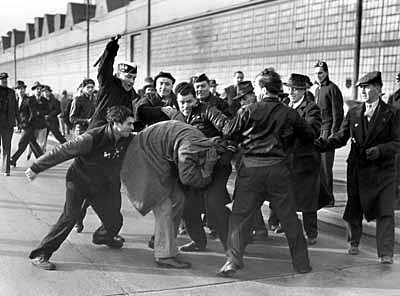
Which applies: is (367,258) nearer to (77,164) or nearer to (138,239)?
(138,239)

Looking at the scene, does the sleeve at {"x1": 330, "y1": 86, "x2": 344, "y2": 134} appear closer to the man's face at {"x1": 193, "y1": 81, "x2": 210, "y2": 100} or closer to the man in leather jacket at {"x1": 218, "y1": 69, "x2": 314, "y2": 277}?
the man's face at {"x1": 193, "y1": 81, "x2": 210, "y2": 100}

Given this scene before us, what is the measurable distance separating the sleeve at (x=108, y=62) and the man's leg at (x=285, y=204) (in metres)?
2.01

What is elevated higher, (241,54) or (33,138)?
(241,54)

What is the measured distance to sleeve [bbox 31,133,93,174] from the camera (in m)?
4.81

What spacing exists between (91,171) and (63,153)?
1.59 feet

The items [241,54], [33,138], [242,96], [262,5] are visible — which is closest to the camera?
[242,96]

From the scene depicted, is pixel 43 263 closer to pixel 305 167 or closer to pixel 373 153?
pixel 305 167

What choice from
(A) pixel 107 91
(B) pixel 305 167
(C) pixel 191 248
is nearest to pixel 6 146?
(A) pixel 107 91

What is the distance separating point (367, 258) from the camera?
18.5 ft

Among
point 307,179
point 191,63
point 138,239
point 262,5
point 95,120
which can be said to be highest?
point 262,5

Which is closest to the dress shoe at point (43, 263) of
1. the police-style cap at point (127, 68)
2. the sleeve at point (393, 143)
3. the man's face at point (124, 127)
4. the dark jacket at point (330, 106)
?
the man's face at point (124, 127)

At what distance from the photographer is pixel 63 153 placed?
4.86 meters

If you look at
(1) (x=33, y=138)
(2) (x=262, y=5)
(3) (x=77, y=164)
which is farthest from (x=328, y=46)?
(3) (x=77, y=164)

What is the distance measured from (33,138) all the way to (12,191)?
10.4 feet
